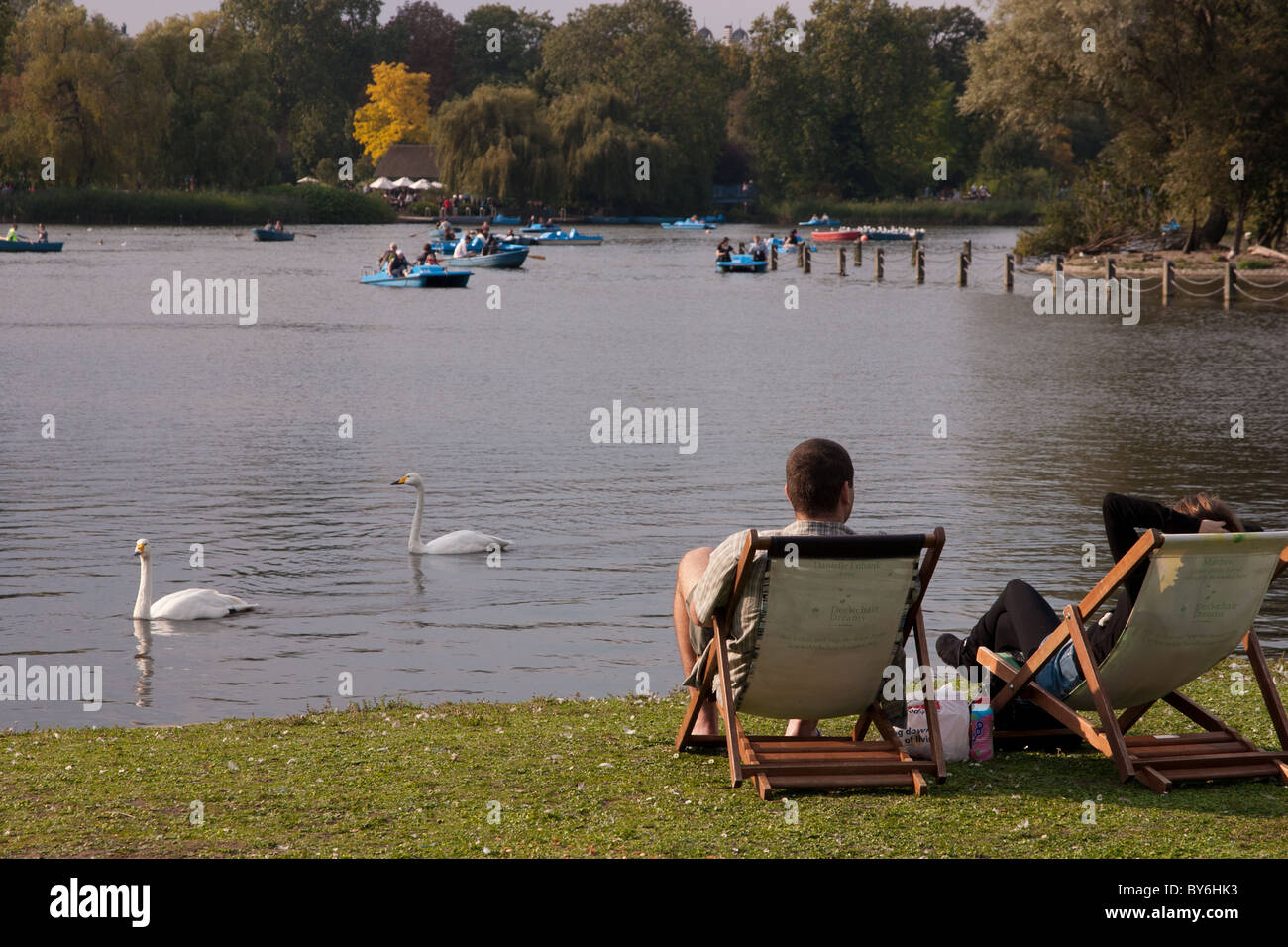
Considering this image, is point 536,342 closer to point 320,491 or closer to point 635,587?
point 320,491

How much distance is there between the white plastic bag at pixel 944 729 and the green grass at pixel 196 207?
84.9 m

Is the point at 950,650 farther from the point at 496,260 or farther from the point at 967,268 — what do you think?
the point at 496,260

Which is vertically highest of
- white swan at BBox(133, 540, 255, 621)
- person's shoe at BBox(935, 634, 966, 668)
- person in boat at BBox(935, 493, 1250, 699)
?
person in boat at BBox(935, 493, 1250, 699)

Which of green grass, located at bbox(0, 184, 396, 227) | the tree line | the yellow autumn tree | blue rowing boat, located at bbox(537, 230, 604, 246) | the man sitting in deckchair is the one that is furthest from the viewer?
the yellow autumn tree

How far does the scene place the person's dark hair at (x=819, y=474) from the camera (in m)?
5.55

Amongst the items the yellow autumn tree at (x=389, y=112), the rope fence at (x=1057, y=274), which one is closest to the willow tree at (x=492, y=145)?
the rope fence at (x=1057, y=274)

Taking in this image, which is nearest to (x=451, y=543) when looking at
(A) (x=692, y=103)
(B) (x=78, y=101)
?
(B) (x=78, y=101)

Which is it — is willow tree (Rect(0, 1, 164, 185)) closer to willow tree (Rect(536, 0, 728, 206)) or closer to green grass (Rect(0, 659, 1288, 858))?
willow tree (Rect(536, 0, 728, 206))

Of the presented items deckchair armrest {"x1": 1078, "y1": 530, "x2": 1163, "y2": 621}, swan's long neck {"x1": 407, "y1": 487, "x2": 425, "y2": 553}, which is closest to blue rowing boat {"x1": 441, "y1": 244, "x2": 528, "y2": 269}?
swan's long neck {"x1": 407, "y1": 487, "x2": 425, "y2": 553}

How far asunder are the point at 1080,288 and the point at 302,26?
351ft

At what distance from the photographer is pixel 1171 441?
20.1 metres

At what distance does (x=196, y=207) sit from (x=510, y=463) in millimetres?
75590

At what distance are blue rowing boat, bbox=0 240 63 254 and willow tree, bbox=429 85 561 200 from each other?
27.8 meters

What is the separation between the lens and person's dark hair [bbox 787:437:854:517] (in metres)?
5.55
